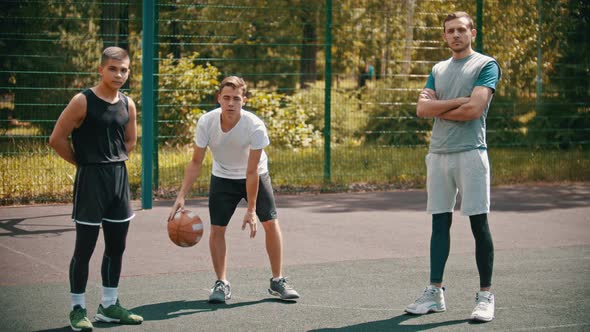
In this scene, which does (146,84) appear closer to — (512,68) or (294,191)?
(294,191)

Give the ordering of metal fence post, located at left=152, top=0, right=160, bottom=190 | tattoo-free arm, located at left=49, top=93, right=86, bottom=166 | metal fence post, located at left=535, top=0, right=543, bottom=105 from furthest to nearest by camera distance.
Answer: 1. metal fence post, located at left=535, top=0, right=543, bottom=105
2. metal fence post, located at left=152, top=0, right=160, bottom=190
3. tattoo-free arm, located at left=49, top=93, right=86, bottom=166

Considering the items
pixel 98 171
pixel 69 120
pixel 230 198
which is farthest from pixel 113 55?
pixel 230 198

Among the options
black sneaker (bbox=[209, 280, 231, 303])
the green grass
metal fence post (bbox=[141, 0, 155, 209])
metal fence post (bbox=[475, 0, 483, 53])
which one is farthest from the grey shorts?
metal fence post (bbox=[475, 0, 483, 53])

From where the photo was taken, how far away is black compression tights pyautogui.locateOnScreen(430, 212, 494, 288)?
246 inches

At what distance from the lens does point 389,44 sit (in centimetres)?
1409

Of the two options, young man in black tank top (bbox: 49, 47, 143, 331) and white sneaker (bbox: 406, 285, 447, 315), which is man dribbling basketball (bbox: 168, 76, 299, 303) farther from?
white sneaker (bbox: 406, 285, 447, 315)

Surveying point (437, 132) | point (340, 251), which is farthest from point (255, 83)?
point (437, 132)

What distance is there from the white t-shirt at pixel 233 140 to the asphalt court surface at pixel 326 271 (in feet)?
3.30

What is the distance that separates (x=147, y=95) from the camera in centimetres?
1130

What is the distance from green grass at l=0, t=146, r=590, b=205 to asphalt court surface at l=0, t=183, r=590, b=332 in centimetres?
55

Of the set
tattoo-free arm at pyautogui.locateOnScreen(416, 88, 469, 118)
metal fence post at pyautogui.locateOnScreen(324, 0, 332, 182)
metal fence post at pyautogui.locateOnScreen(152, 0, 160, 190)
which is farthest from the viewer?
metal fence post at pyautogui.locateOnScreen(324, 0, 332, 182)

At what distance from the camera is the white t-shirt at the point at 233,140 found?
6652 mm

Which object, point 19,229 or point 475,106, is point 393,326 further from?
point 19,229

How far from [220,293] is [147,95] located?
17.1ft
